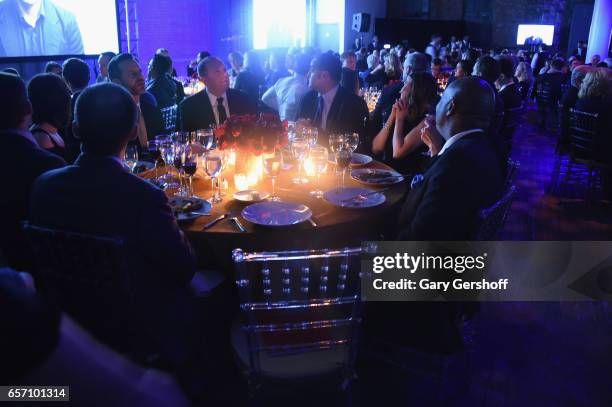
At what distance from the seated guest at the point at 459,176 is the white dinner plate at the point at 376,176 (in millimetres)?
483

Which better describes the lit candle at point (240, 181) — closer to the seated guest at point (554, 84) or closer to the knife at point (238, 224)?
the knife at point (238, 224)

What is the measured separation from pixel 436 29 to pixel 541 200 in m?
14.8

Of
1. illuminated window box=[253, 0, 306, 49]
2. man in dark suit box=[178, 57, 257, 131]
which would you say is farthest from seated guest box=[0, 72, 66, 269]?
illuminated window box=[253, 0, 306, 49]

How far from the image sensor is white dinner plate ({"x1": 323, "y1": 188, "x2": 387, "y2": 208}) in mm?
2418

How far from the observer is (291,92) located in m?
5.88

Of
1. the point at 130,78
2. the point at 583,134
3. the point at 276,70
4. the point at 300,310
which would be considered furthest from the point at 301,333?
the point at 276,70

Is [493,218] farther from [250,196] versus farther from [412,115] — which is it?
[412,115]

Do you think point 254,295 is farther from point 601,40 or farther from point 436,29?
point 436,29

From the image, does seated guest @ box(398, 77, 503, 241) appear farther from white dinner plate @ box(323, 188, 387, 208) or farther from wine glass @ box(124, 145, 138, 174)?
wine glass @ box(124, 145, 138, 174)

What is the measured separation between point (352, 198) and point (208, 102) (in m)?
2.33

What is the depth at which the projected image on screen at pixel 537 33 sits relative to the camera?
17469 millimetres

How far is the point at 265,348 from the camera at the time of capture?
1.78 metres

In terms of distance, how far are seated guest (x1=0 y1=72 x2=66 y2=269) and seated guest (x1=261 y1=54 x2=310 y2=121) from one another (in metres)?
3.74

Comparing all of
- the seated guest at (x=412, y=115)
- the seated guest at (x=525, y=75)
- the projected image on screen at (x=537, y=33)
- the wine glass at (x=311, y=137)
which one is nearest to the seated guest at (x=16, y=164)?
the wine glass at (x=311, y=137)
